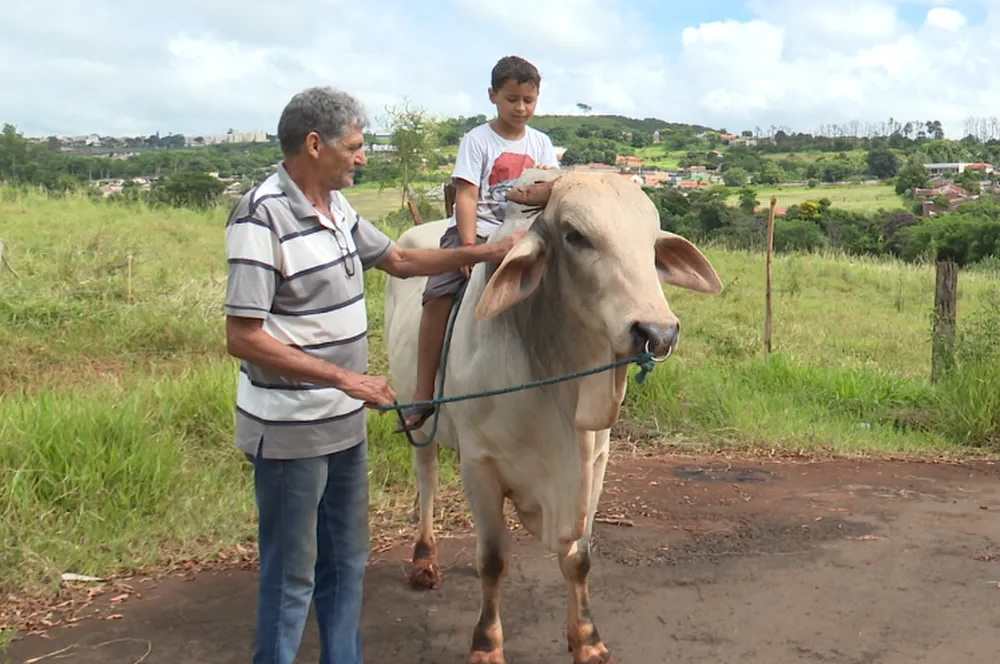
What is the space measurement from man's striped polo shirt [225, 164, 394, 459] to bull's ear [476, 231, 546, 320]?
0.35 metres

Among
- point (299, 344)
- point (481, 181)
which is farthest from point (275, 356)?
point (481, 181)

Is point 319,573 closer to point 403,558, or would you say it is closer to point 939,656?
point 403,558

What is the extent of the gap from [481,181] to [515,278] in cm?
97

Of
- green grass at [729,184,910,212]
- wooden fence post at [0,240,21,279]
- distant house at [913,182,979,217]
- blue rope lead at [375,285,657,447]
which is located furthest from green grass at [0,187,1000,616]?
green grass at [729,184,910,212]

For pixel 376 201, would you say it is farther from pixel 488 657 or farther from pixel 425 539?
pixel 488 657

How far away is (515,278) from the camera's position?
8.45 feet

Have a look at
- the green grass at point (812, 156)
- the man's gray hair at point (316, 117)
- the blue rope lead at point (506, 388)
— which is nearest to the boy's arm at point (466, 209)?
the blue rope lead at point (506, 388)

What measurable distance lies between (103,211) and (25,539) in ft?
34.6

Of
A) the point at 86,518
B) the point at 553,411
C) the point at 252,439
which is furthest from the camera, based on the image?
the point at 86,518

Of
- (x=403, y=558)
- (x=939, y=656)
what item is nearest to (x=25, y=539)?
(x=403, y=558)

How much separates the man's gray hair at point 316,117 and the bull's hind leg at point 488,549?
1.26m

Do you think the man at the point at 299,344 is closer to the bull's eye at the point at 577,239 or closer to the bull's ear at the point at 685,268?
the bull's eye at the point at 577,239

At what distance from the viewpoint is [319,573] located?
2.74 m

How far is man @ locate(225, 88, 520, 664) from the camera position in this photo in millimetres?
2273
